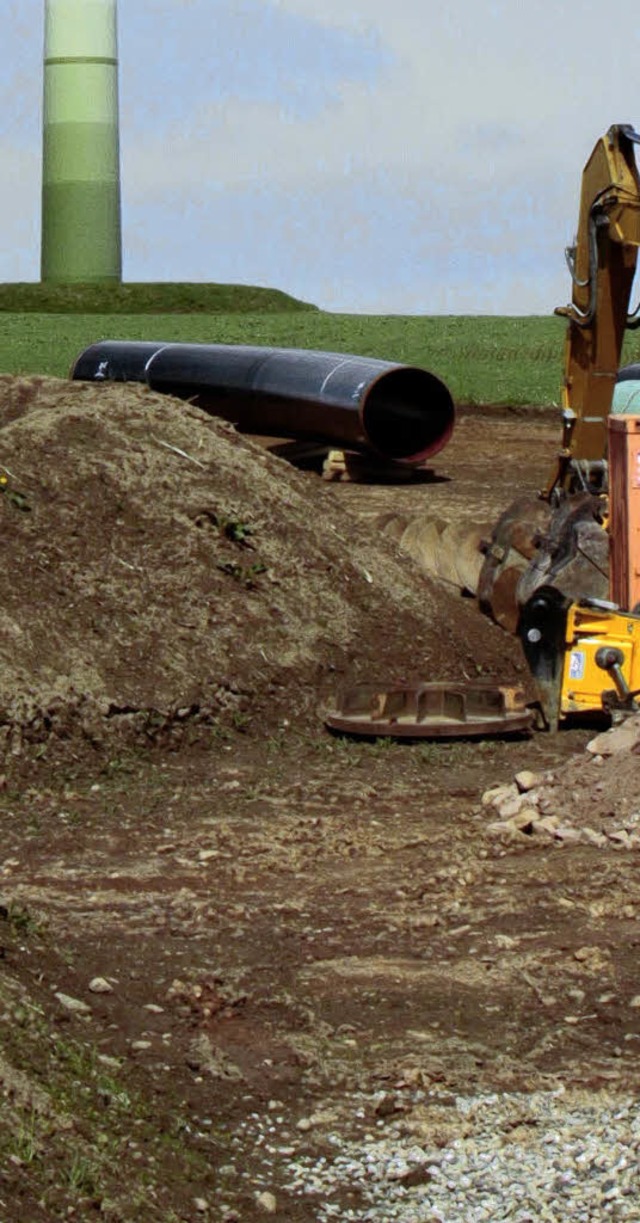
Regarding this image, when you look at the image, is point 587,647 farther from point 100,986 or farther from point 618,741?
point 100,986

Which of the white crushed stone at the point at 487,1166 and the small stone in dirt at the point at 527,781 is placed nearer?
the white crushed stone at the point at 487,1166

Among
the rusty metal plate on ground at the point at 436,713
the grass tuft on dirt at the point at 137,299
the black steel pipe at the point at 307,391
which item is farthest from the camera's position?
the grass tuft on dirt at the point at 137,299

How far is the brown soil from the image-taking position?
6105 millimetres

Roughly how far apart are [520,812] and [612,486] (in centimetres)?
230

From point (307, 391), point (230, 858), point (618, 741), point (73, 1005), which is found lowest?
point (230, 858)

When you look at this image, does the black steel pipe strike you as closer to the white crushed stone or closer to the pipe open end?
the pipe open end

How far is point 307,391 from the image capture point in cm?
1931

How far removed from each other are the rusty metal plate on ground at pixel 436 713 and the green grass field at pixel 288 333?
1605 cm

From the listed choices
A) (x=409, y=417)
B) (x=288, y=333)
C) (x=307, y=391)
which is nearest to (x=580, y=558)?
(x=307, y=391)

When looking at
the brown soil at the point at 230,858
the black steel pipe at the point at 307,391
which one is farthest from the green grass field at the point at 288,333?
the brown soil at the point at 230,858

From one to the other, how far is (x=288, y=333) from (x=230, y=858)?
28520mm

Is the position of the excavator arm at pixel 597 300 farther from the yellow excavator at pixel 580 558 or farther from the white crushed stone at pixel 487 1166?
the white crushed stone at pixel 487 1166

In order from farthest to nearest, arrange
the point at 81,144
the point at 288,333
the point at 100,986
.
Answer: the point at 81,144 < the point at 288,333 < the point at 100,986

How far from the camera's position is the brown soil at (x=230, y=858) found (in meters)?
6.11
